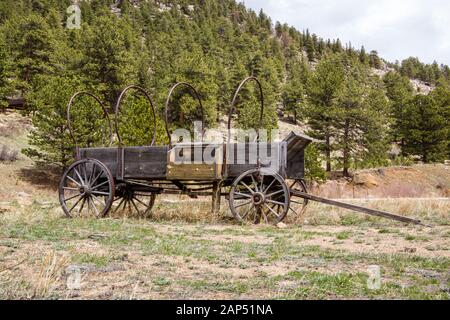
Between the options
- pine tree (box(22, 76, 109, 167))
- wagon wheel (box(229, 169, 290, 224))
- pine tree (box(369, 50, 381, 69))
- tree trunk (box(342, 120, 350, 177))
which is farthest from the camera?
pine tree (box(369, 50, 381, 69))

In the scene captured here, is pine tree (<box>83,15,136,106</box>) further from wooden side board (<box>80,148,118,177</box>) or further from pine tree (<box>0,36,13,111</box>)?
wooden side board (<box>80,148,118,177</box>)

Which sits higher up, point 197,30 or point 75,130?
point 197,30

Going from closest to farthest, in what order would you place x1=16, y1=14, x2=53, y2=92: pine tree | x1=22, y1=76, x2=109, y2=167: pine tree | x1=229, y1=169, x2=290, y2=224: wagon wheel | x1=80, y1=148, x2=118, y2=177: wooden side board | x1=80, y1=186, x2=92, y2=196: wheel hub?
x1=229, y1=169, x2=290, y2=224: wagon wheel → x1=80, y1=186, x2=92, y2=196: wheel hub → x1=80, y1=148, x2=118, y2=177: wooden side board → x1=22, y1=76, x2=109, y2=167: pine tree → x1=16, y1=14, x2=53, y2=92: pine tree

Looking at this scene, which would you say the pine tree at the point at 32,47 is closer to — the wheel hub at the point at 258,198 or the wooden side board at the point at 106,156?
the wooden side board at the point at 106,156

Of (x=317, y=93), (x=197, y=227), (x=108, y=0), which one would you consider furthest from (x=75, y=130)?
(x=108, y=0)


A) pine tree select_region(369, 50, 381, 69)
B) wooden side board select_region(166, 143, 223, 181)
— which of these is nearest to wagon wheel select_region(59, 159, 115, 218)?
wooden side board select_region(166, 143, 223, 181)

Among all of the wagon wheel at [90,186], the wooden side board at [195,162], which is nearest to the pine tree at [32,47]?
the wagon wheel at [90,186]

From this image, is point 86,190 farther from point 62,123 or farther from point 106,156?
point 62,123

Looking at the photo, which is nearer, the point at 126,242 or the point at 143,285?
the point at 143,285

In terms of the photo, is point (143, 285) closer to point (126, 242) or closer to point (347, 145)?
point (126, 242)

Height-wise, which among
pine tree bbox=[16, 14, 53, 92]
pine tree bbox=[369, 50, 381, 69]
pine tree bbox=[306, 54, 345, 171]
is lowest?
pine tree bbox=[306, 54, 345, 171]

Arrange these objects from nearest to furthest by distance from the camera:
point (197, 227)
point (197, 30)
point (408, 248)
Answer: point (408, 248) → point (197, 227) → point (197, 30)

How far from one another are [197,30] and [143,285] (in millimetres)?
102271

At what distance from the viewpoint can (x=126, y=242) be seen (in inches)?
237
